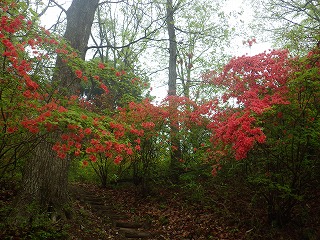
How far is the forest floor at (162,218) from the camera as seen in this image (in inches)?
224

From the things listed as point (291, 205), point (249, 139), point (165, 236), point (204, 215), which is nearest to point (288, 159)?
point (291, 205)

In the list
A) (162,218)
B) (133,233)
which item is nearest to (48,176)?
(133,233)

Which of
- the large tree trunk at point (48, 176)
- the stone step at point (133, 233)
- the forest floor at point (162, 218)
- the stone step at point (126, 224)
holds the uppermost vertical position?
the large tree trunk at point (48, 176)

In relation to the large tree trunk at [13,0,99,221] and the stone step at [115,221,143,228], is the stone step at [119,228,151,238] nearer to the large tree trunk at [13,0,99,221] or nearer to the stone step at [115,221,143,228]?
the stone step at [115,221,143,228]

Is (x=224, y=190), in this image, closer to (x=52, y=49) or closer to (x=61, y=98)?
(x=61, y=98)

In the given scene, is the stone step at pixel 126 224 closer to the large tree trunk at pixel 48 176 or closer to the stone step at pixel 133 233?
the stone step at pixel 133 233

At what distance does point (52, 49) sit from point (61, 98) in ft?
2.97

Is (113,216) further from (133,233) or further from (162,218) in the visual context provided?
(162,218)

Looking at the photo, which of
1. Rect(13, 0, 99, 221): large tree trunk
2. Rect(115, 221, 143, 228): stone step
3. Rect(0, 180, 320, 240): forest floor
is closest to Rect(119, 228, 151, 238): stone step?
Rect(0, 180, 320, 240): forest floor

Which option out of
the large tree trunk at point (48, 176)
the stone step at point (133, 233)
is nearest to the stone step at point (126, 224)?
the stone step at point (133, 233)

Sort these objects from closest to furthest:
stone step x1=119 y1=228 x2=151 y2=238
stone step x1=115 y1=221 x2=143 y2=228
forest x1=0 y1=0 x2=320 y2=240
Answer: forest x1=0 y1=0 x2=320 y2=240, stone step x1=119 y1=228 x2=151 y2=238, stone step x1=115 y1=221 x2=143 y2=228

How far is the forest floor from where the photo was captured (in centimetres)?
568

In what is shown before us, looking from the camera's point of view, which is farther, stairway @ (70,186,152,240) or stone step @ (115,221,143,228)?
stone step @ (115,221,143,228)

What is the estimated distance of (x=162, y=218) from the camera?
25.0 feet
